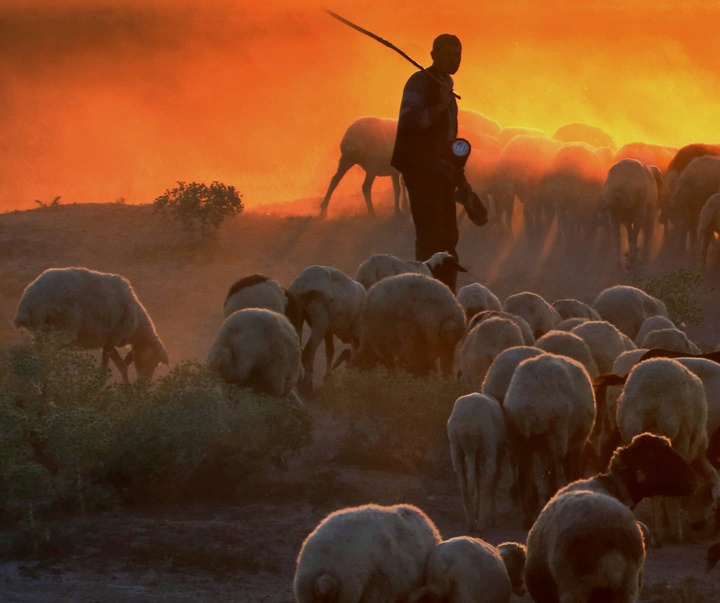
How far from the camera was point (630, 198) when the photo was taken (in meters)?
22.8

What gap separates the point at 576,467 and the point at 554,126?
1678 inches

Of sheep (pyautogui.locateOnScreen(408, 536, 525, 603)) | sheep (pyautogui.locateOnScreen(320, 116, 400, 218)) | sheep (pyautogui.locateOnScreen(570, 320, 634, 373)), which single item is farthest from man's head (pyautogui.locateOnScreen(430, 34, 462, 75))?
sheep (pyautogui.locateOnScreen(408, 536, 525, 603))

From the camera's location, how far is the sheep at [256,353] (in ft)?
43.8

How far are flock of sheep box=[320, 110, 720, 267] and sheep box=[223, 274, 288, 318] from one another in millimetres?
8438

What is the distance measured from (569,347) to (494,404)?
230 cm

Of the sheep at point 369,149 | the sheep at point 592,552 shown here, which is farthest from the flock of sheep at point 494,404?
the sheep at point 369,149

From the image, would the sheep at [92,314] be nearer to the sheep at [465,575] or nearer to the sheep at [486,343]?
the sheep at [486,343]

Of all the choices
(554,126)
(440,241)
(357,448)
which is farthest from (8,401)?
(554,126)

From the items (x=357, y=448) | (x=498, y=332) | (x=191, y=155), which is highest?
(x=191, y=155)

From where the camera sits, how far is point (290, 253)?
2317cm

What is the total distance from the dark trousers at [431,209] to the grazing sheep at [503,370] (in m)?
6.80

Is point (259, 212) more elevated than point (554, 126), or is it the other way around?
point (554, 126)

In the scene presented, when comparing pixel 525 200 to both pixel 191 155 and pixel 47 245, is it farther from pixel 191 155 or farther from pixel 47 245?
pixel 191 155

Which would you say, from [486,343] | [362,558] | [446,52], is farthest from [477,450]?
[446,52]
